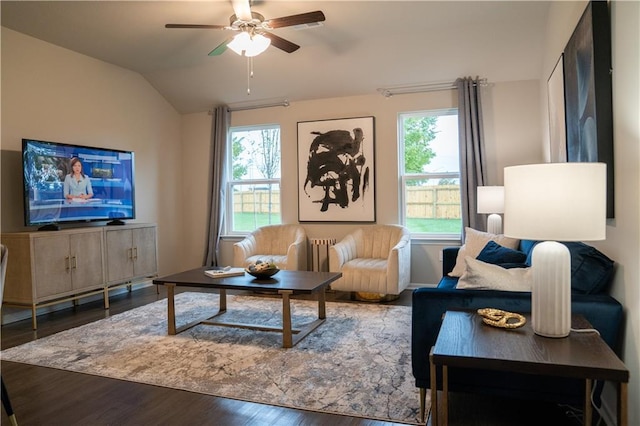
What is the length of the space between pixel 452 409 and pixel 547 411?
0.48 metres

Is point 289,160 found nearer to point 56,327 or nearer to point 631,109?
point 56,327

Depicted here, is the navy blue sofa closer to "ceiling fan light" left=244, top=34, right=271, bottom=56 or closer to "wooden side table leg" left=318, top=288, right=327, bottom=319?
"wooden side table leg" left=318, top=288, right=327, bottom=319

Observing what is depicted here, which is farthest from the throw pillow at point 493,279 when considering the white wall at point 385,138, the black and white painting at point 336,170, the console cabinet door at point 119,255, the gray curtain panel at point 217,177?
the gray curtain panel at point 217,177

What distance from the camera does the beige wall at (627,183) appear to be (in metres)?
1.74

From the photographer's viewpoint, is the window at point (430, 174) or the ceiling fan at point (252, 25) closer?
the ceiling fan at point (252, 25)

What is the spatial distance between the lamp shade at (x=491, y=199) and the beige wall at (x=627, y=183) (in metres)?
2.04

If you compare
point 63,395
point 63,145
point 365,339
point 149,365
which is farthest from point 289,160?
point 63,395

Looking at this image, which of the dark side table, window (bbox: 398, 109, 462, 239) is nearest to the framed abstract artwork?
the dark side table

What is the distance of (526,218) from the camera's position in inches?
67.4

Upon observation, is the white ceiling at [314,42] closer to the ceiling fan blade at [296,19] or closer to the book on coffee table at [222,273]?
the ceiling fan blade at [296,19]

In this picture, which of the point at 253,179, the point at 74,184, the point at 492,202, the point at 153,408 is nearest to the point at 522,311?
the point at 153,408

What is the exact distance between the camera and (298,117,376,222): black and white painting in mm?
5523

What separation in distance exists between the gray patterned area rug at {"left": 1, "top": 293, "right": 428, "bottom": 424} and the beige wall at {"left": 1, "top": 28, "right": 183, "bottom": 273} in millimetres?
1790

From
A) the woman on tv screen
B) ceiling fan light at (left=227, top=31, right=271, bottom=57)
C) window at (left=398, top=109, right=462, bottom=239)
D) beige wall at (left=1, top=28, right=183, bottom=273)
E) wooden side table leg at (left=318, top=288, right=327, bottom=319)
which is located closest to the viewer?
ceiling fan light at (left=227, top=31, right=271, bottom=57)
